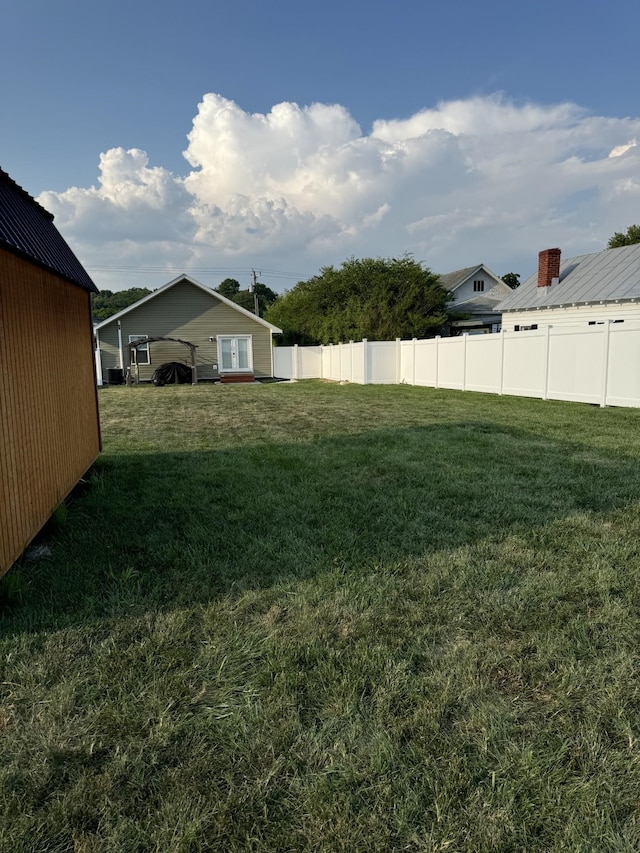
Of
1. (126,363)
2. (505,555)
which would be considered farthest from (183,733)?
(126,363)

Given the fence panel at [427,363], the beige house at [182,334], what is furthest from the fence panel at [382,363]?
the beige house at [182,334]

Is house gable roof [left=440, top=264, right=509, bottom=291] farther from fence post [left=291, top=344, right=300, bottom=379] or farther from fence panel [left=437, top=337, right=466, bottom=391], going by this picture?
fence panel [left=437, top=337, right=466, bottom=391]

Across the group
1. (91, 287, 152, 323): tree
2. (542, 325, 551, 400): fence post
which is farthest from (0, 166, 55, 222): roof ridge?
(91, 287, 152, 323): tree

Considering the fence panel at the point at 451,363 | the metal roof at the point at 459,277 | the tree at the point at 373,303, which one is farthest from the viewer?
the metal roof at the point at 459,277

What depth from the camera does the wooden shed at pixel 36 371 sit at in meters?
2.97

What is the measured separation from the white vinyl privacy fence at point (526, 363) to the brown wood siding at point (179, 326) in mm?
6597

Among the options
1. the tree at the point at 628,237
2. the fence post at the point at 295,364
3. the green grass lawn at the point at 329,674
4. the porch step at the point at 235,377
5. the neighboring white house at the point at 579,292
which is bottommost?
the green grass lawn at the point at 329,674

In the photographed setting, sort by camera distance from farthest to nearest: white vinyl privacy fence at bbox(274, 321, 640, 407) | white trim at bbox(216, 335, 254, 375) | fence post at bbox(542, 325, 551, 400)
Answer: white trim at bbox(216, 335, 254, 375) → fence post at bbox(542, 325, 551, 400) → white vinyl privacy fence at bbox(274, 321, 640, 407)

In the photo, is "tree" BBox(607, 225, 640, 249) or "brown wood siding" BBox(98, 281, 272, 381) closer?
"brown wood siding" BBox(98, 281, 272, 381)

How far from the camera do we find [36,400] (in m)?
3.58

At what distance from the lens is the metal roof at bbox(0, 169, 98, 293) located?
315cm

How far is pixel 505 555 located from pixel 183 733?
2.18 meters

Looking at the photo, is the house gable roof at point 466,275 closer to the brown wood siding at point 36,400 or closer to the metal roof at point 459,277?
the metal roof at point 459,277

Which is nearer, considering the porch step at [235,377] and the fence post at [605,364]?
the fence post at [605,364]
